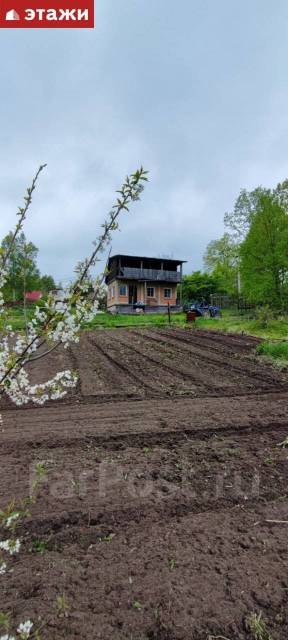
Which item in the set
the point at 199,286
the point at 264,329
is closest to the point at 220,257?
the point at 199,286

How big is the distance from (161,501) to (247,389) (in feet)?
12.6

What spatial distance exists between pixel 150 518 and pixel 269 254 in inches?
563

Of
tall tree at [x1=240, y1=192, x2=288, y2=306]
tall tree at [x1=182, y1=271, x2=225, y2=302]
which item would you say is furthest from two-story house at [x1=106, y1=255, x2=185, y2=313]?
tall tree at [x1=240, y1=192, x2=288, y2=306]

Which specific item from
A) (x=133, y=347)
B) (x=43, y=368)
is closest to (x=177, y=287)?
(x=133, y=347)

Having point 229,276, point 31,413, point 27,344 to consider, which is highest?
point 229,276

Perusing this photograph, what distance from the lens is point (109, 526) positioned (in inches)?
91.0

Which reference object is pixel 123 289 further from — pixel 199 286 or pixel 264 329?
pixel 264 329

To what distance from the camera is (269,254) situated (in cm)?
1485

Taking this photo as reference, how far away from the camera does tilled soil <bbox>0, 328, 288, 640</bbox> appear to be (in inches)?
66.2

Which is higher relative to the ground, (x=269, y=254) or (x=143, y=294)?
(x=269, y=254)

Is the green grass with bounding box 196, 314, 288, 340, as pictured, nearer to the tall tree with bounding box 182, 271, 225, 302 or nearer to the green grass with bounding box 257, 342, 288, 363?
the green grass with bounding box 257, 342, 288, 363

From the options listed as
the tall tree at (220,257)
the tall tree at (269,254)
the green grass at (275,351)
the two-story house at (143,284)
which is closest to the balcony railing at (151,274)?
the two-story house at (143,284)

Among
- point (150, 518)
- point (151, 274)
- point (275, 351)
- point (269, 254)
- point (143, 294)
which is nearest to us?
point (150, 518)

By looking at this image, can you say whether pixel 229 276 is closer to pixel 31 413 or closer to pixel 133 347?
pixel 133 347
